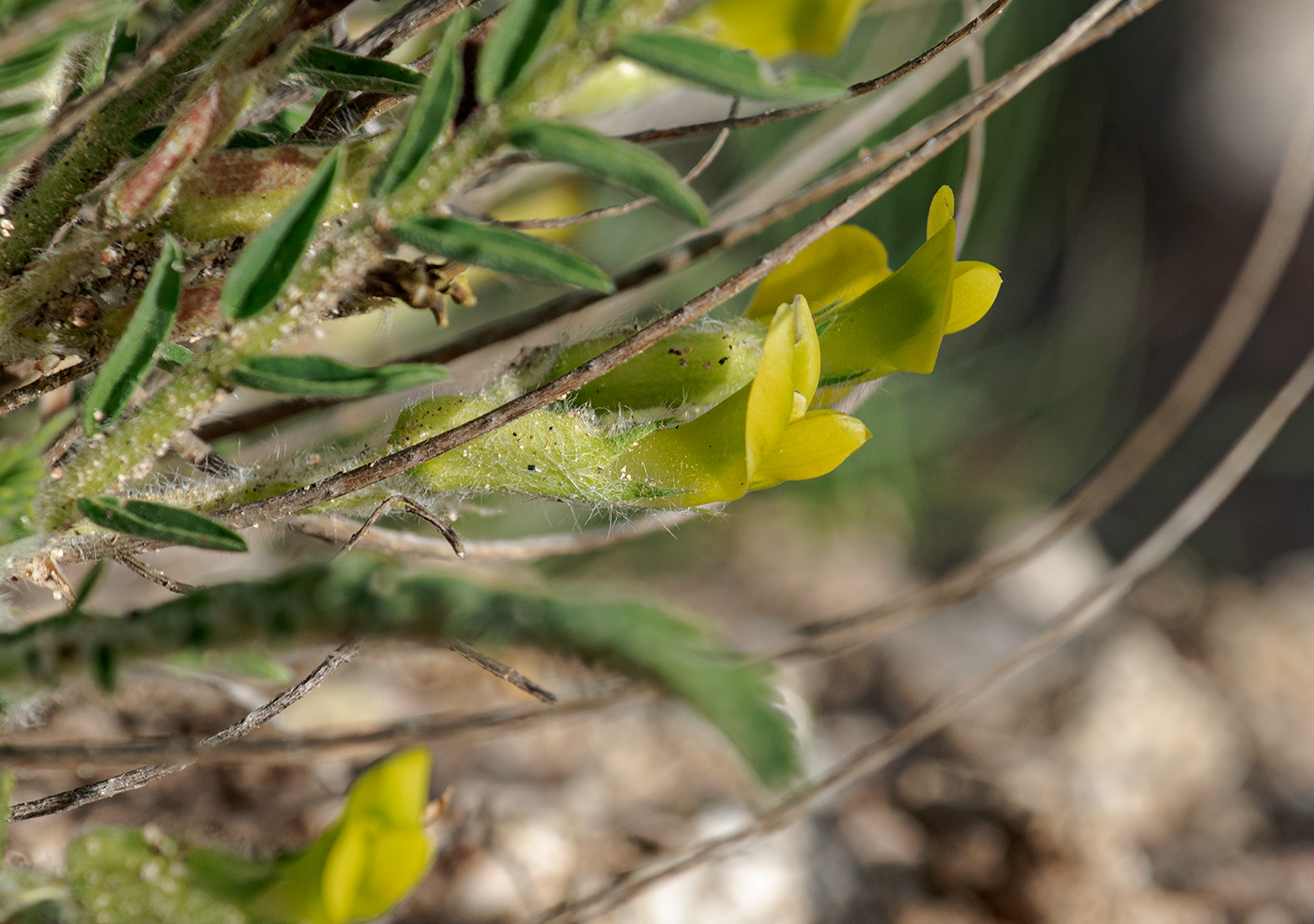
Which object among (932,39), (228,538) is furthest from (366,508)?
(932,39)

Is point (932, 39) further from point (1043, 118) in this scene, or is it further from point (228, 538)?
point (228, 538)

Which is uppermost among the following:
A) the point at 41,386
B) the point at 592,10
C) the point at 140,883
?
the point at 592,10

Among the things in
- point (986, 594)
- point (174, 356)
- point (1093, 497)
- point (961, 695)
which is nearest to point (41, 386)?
point (174, 356)

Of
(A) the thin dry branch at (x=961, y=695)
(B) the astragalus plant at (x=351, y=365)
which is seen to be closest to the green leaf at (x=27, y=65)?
(B) the astragalus plant at (x=351, y=365)

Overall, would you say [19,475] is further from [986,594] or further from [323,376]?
[986,594]

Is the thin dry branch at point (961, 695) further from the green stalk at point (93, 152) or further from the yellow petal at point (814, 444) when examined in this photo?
the green stalk at point (93, 152)

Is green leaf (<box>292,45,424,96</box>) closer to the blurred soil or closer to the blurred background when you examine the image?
the blurred background
